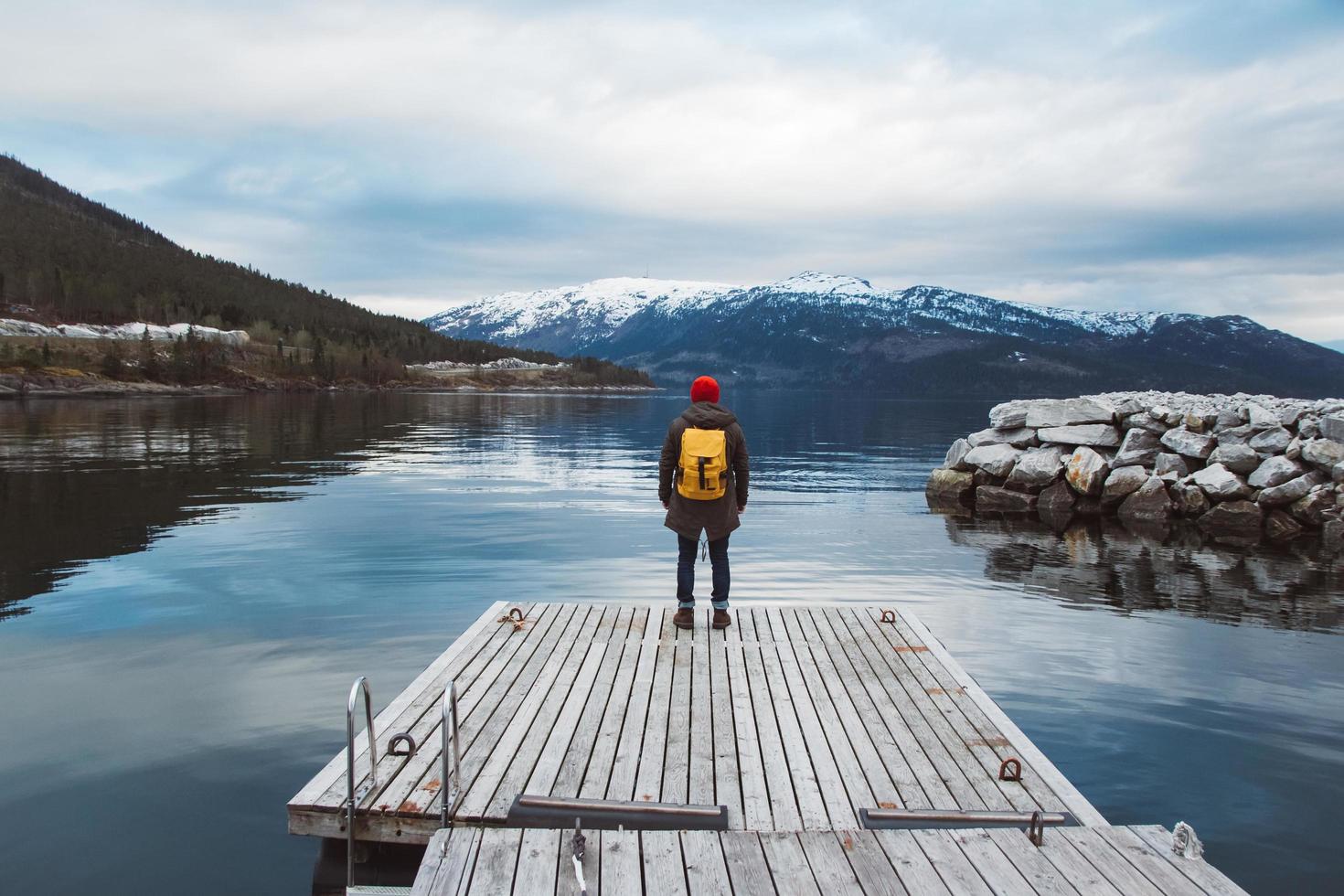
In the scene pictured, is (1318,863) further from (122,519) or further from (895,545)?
(122,519)

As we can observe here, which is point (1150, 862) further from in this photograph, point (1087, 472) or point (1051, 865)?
point (1087, 472)

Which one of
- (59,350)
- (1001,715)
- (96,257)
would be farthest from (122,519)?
(96,257)

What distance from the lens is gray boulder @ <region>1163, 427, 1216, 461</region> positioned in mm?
25062

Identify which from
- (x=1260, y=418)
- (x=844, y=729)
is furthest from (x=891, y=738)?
(x=1260, y=418)

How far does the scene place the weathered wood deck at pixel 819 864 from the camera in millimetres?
4543

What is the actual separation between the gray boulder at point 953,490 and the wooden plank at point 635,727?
20232mm

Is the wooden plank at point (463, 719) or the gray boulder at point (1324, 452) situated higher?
the gray boulder at point (1324, 452)

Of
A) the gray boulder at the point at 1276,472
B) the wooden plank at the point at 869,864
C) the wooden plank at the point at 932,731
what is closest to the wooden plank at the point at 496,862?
the wooden plank at the point at 869,864

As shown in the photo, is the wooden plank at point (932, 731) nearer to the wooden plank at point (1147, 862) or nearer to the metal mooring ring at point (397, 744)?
the wooden plank at point (1147, 862)

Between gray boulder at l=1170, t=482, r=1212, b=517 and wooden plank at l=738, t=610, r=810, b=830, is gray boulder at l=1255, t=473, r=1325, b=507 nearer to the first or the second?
gray boulder at l=1170, t=482, r=1212, b=517

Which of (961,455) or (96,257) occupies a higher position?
(96,257)

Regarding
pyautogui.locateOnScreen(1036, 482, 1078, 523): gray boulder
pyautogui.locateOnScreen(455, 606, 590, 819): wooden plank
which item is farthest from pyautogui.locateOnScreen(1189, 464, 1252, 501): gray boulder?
pyautogui.locateOnScreen(455, 606, 590, 819): wooden plank

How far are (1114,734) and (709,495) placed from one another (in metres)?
4.98

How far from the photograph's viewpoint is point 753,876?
4.64m
